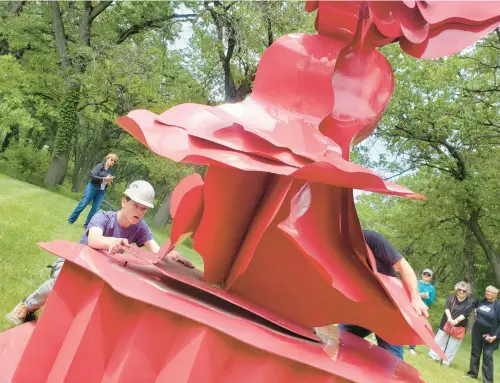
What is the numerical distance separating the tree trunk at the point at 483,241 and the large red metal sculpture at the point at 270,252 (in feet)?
50.7

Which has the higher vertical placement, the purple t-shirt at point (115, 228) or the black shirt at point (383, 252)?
the black shirt at point (383, 252)

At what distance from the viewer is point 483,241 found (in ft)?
57.4

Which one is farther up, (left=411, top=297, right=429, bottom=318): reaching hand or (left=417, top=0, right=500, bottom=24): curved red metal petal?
(left=417, top=0, right=500, bottom=24): curved red metal petal

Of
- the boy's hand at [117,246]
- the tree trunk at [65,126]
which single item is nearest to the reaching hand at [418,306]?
the boy's hand at [117,246]

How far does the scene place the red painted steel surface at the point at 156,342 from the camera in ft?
7.89

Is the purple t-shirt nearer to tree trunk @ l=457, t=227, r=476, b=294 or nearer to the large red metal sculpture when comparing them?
the large red metal sculpture

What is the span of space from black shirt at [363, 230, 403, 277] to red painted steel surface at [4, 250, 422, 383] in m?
0.97

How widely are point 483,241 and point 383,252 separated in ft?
49.8

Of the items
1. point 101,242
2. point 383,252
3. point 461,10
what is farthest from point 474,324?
point 101,242

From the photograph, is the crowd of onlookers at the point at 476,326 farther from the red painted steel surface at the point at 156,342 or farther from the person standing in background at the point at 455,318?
the red painted steel surface at the point at 156,342

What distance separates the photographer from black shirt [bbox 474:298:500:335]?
940 cm

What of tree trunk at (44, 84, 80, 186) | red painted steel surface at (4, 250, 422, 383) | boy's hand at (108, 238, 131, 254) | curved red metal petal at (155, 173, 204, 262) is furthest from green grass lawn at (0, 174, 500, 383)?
tree trunk at (44, 84, 80, 186)

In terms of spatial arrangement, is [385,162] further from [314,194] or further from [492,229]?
[314,194]

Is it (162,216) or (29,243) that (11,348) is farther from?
(162,216)
